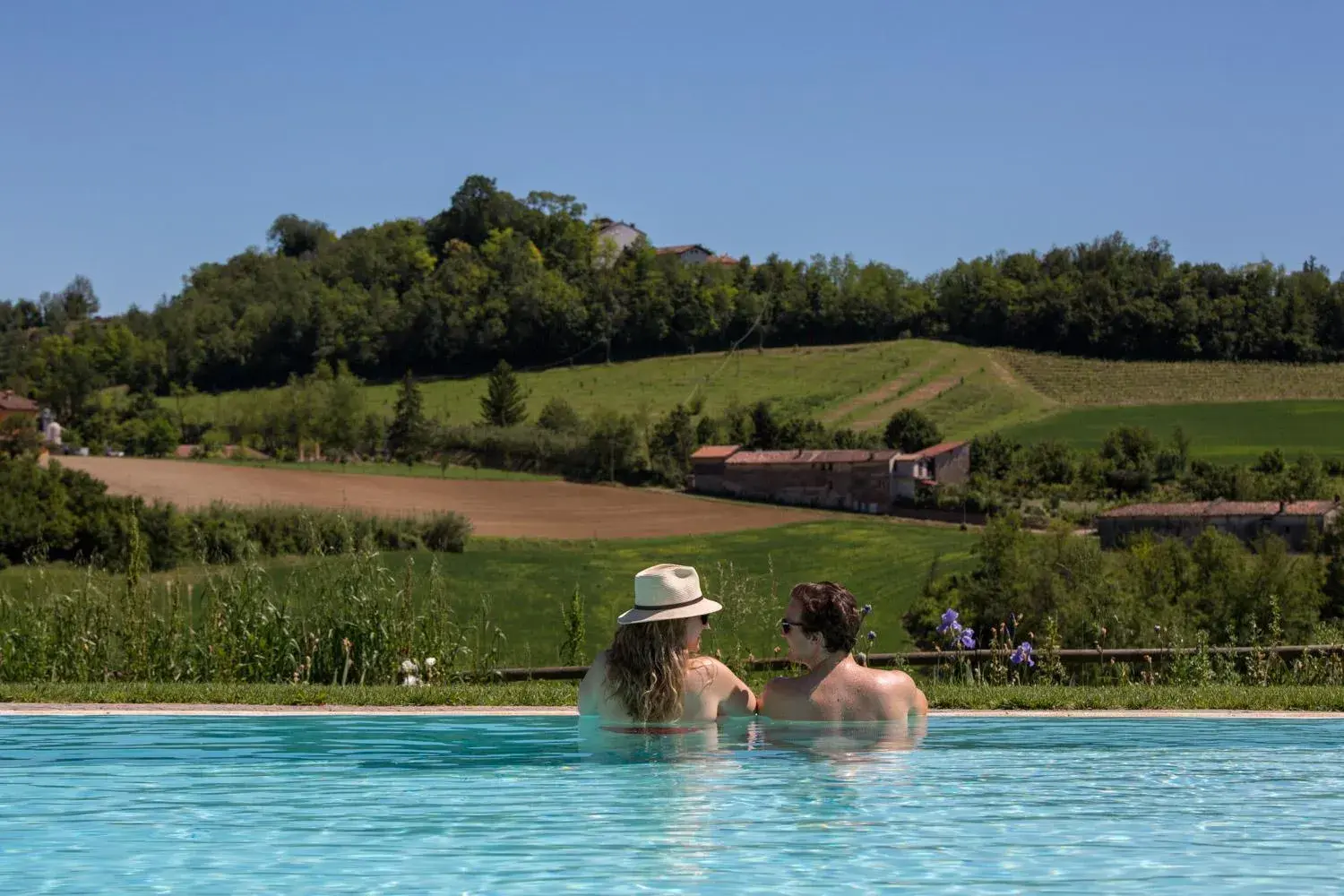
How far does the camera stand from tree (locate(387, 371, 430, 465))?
114 metres

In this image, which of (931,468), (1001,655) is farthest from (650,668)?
(931,468)

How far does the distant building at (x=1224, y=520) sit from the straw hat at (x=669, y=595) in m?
73.1

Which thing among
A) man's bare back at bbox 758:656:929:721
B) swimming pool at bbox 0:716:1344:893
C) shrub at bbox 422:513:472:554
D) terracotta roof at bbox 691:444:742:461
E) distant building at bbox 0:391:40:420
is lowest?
shrub at bbox 422:513:472:554

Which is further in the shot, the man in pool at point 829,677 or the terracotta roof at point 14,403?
the terracotta roof at point 14,403

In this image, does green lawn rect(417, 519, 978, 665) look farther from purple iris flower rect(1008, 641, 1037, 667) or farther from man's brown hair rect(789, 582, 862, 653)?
man's brown hair rect(789, 582, 862, 653)

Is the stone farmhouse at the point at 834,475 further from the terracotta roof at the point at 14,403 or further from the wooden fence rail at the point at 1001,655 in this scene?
the wooden fence rail at the point at 1001,655

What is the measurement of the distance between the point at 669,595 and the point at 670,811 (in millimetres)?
1146

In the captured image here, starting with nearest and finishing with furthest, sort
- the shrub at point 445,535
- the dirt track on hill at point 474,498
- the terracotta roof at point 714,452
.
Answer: the shrub at point 445,535 < the dirt track on hill at point 474,498 < the terracotta roof at point 714,452

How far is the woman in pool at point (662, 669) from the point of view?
8.34 m

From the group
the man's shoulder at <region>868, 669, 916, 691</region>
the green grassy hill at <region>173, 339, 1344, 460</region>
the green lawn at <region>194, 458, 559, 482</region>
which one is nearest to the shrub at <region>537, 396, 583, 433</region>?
the green grassy hill at <region>173, 339, 1344, 460</region>

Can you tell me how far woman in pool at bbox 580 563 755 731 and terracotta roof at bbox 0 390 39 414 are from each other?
437ft

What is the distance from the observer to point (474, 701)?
13055 mm

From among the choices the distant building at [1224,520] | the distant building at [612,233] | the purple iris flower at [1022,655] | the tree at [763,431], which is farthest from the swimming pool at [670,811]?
the distant building at [612,233]

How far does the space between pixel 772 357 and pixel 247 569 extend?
411 ft
